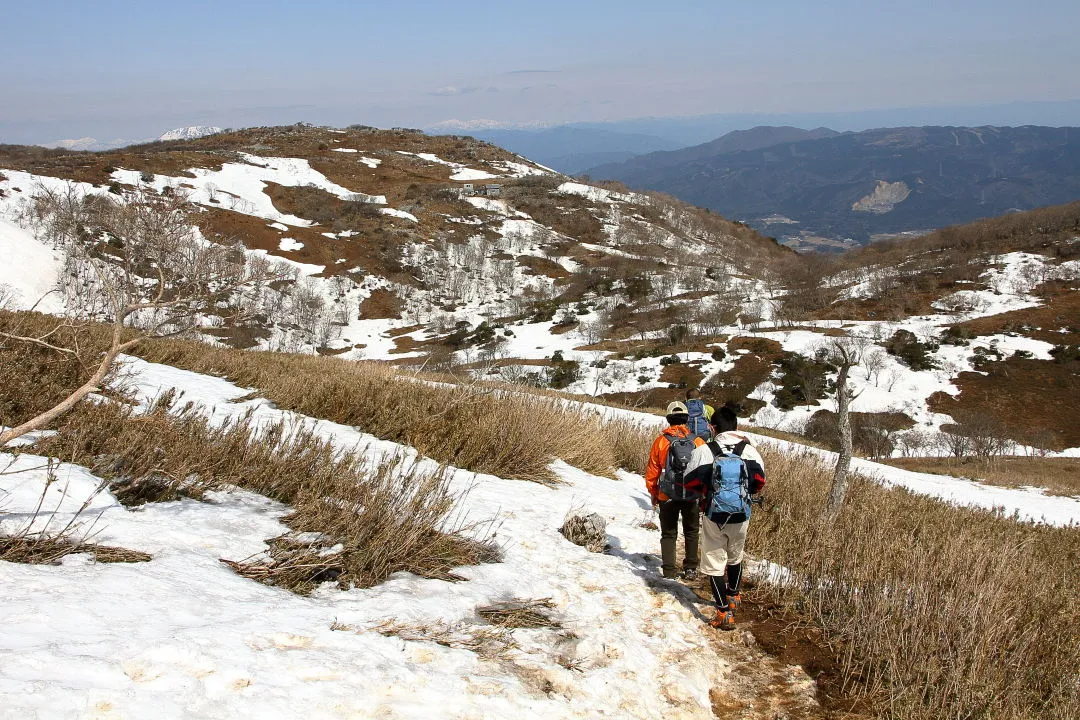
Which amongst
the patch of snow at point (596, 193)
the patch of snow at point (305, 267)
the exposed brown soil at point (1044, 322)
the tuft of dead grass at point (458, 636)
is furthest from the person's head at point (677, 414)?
the patch of snow at point (596, 193)

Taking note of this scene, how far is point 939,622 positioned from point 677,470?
1.80 meters

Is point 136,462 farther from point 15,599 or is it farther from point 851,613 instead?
point 851,613

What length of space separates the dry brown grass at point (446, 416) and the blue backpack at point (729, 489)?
2605 mm

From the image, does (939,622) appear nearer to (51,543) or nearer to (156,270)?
(51,543)

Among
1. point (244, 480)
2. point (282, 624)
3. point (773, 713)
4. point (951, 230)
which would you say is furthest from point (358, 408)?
point (951, 230)

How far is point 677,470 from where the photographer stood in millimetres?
4309

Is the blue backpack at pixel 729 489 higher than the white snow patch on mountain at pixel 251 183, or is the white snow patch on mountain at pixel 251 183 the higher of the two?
the white snow patch on mountain at pixel 251 183

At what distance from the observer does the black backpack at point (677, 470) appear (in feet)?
13.8

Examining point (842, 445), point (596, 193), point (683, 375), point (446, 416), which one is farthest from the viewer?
point (596, 193)

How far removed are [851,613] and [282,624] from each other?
3.21 m

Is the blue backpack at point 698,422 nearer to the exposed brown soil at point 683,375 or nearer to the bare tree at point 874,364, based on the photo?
the exposed brown soil at point 683,375

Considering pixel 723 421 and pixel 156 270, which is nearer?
pixel 156 270

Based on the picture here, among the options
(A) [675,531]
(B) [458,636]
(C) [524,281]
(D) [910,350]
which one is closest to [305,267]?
(C) [524,281]

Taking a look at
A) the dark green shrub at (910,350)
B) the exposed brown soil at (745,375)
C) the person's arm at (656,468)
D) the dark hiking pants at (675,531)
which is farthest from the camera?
the dark green shrub at (910,350)
